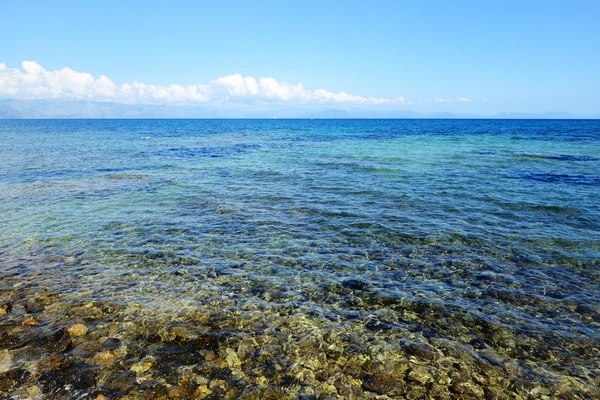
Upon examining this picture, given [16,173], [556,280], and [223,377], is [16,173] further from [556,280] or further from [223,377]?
[556,280]

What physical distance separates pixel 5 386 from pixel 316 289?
692cm

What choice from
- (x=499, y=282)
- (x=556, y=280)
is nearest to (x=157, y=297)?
(x=499, y=282)

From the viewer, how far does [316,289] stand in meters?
9.99

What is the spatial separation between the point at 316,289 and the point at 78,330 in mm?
5908

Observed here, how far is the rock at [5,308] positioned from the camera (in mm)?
8527

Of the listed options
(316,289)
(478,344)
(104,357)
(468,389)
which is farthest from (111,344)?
(478,344)

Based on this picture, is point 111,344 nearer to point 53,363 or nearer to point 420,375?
point 53,363

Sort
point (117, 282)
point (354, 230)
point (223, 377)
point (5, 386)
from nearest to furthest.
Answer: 1. point (5, 386)
2. point (223, 377)
3. point (117, 282)
4. point (354, 230)

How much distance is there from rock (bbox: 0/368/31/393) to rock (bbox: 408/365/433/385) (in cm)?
721

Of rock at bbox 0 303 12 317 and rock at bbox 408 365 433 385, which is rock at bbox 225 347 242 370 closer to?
rock at bbox 408 365 433 385

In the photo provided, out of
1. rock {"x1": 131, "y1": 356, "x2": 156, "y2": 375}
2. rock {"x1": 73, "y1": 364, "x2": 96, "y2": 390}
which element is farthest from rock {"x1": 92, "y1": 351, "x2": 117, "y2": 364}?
rock {"x1": 131, "y1": 356, "x2": 156, "y2": 375}

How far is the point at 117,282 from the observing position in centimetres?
1023

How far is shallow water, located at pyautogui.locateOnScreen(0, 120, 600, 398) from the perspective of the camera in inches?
266

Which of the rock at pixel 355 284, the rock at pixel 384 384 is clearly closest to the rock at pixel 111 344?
the rock at pixel 384 384
